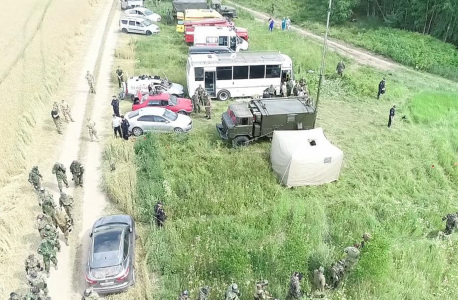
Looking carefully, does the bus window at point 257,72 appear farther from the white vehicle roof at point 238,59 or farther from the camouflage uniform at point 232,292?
the camouflage uniform at point 232,292

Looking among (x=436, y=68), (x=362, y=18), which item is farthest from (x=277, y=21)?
(x=436, y=68)

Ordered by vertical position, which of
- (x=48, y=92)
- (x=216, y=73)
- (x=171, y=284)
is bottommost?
(x=171, y=284)

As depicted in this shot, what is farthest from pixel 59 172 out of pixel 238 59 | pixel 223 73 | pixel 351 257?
pixel 238 59

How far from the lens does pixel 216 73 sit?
874 inches

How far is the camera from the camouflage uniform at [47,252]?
459 inches

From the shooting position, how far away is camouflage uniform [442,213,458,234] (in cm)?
1360

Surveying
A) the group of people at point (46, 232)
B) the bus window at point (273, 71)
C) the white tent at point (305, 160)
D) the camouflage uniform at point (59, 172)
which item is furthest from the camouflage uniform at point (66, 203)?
the bus window at point (273, 71)

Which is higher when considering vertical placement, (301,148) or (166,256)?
(301,148)

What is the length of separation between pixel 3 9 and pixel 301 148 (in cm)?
3375

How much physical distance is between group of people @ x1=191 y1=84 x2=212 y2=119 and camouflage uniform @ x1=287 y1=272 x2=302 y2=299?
38.3ft

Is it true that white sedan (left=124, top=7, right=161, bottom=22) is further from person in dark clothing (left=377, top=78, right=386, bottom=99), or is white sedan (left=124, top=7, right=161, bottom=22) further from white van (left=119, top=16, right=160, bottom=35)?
person in dark clothing (left=377, top=78, right=386, bottom=99)

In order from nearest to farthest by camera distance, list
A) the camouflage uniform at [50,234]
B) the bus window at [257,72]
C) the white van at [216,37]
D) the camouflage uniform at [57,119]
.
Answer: the camouflage uniform at [50,234], the camouflage uniform at [57,119], the bus window at [257,72], the white van at [216,37]

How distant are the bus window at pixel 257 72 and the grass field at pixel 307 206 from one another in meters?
2.28

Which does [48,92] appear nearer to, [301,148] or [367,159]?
[301,148]
